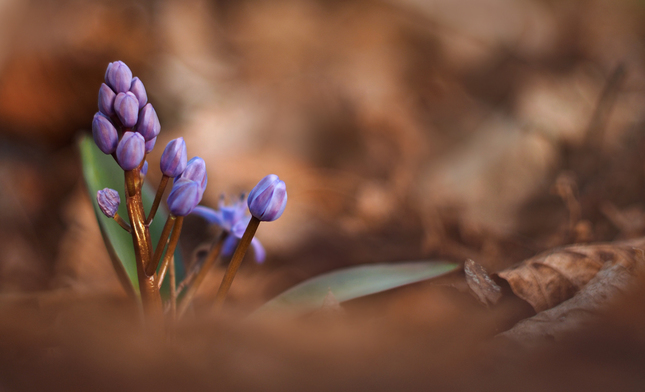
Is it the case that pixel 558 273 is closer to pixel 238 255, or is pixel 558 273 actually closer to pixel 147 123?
pixel 238 255

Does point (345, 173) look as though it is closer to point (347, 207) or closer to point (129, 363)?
point (347, 207)

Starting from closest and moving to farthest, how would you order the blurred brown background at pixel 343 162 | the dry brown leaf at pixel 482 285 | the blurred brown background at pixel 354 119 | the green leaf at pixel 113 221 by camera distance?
the blurred brown background at pixel 343 162 → the dry brown leaf at pixel 482 285 → the green leaf at pixel 113 221 → the blurred brown background at pixel 354 119

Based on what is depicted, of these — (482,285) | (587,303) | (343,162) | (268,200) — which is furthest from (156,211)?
(343,162)

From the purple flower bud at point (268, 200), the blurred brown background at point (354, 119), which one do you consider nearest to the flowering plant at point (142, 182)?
the purple flower bud at point (268, 200)

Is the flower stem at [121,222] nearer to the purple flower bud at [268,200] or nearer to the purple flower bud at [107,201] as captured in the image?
the purple flower bud at [107,201]

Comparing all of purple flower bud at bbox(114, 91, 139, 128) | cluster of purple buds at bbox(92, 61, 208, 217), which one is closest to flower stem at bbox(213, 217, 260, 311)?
cluster of purple buds at bbox(92, 61, 208, 217)

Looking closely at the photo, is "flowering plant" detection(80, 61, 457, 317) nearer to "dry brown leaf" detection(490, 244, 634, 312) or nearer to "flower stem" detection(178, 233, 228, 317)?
"flower stem" detection(178, 233, 228, 317)

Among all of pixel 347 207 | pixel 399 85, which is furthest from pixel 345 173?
pixel 399 85
